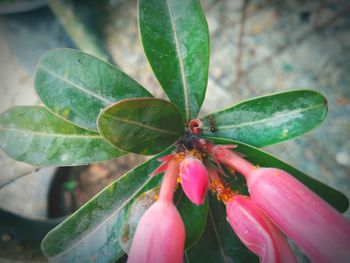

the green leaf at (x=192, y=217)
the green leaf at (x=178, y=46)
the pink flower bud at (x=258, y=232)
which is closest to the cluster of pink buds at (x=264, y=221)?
the pink flower bud at (x=258, y=232)

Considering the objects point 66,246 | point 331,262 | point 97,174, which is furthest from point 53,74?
point 97,174

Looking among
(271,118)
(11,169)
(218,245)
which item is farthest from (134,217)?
(11,169)

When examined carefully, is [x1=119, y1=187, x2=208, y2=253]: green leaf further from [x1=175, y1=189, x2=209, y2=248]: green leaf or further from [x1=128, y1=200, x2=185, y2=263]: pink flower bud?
[x1=128, y1=200, x2=185, y2=263]: pink flower bud

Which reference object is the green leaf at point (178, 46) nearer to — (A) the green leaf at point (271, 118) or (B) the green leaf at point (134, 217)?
(A) the green leaf at point (271, 118)

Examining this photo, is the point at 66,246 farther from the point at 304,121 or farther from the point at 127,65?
the point at 127,65

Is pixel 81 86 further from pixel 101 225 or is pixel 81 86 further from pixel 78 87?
pixel 101 225

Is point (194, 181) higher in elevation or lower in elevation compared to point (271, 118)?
lower

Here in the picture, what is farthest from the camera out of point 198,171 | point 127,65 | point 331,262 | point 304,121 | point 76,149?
point 127,65
